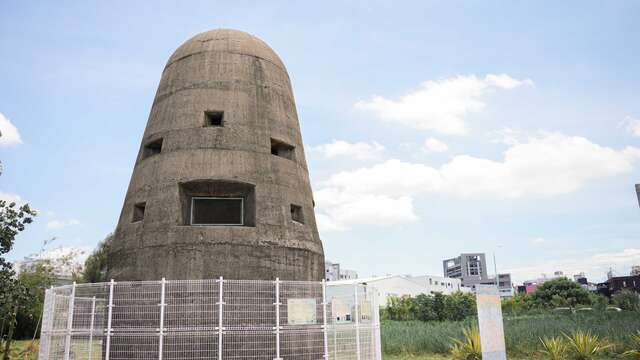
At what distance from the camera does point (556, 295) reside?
61.7m

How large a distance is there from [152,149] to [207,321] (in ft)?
21.6

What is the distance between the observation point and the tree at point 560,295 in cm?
6067

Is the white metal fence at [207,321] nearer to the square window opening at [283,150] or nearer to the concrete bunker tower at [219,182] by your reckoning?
the concrete bunker tower at [219,182]

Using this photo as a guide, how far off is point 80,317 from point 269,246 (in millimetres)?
4958

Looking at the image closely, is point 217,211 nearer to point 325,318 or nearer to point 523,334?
point 325,318

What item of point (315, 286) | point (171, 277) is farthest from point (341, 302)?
point (171, 277)

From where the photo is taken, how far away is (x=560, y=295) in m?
62.1

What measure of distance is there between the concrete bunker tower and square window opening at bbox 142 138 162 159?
34 millimetres

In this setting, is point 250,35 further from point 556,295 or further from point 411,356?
point 556,295

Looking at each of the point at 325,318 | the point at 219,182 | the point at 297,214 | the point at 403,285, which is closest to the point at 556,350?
the point at 297,214

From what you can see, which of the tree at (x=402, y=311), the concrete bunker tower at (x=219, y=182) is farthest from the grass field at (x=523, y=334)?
the tree at (x=402, y=311)

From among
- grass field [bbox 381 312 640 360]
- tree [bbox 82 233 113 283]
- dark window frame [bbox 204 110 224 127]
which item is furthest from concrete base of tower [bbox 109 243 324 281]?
tree [bbox 82 233 113 283]

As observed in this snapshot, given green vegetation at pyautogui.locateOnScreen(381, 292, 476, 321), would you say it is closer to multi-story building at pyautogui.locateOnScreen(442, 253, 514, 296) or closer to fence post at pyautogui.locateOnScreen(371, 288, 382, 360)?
fence post at pyautogui.locateOnScreen(371, 288, 382, 360)

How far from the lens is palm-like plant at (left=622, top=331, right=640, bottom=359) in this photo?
18953mm
